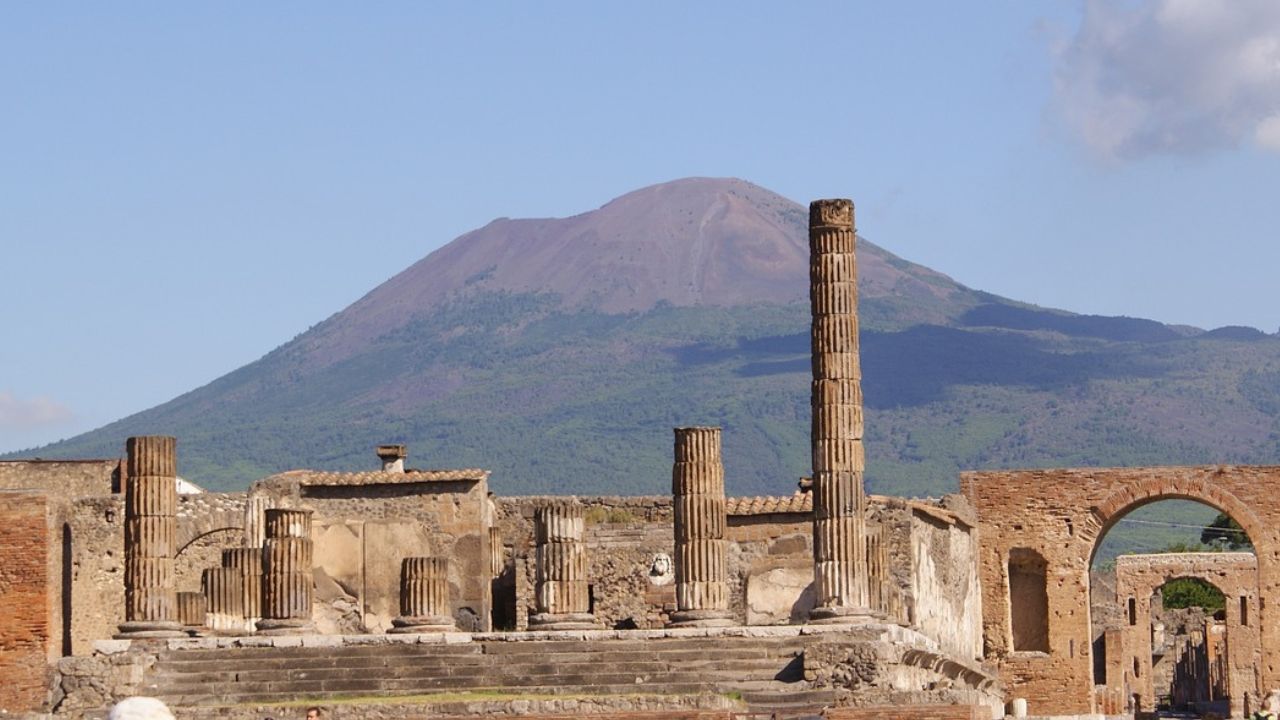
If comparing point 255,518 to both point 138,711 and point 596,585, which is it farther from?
point 138,711

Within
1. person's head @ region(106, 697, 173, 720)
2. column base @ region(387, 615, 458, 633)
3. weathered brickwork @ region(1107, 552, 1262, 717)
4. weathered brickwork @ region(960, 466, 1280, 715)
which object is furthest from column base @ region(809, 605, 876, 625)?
weathered brickwork @ region(1107, 552, 1262, 717)

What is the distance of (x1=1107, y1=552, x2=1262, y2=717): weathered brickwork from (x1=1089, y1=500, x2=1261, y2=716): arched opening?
0.02 meters

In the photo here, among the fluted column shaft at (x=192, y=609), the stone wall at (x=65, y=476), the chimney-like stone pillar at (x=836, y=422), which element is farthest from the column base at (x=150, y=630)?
the stone wall at (x=65, y=476)

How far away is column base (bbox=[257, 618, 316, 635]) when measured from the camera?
1615 inches

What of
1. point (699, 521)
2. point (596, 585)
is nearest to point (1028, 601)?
point (596, 585)

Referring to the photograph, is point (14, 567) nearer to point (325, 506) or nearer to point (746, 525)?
point (325, 506)

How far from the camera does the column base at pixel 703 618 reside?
40312 millimetres

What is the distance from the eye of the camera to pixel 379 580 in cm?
4741

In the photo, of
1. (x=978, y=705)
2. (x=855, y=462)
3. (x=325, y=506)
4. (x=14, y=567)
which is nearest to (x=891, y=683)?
(x=978, y=705)

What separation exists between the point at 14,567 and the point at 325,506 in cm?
486

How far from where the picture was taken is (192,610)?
138 ft

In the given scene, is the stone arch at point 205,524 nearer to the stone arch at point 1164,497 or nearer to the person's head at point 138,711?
the stone arch at point 1164,497

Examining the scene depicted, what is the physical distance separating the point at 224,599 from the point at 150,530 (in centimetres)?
150

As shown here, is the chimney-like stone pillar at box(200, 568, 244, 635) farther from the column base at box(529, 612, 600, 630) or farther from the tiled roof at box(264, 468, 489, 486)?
the tiled roof at box(264, 468, 489, 486)
